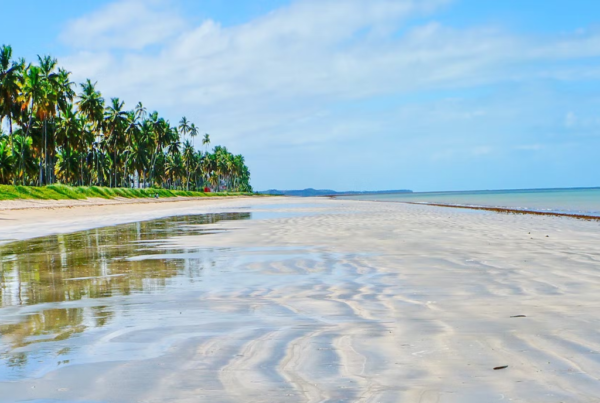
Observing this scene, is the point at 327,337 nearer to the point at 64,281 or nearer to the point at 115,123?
the point at 64,281

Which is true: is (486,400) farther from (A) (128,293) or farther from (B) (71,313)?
(A) (128,293)

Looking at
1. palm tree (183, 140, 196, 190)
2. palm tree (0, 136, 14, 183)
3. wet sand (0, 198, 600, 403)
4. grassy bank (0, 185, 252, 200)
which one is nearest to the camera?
wet sand (0, 198, 600, 403)

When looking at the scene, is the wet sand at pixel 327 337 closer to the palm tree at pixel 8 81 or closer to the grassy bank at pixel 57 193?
the grassy bank at pixel 57 193

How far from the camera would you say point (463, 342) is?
4.33 m

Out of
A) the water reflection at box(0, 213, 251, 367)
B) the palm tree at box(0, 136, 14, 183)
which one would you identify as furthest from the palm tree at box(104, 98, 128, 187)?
the water reflection at box(0, 213, 251, 367)

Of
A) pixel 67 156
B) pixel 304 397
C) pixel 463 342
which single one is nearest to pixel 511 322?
pixel 463 342

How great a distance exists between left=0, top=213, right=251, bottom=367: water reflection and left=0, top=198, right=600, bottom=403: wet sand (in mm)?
52

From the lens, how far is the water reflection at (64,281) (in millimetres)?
4879

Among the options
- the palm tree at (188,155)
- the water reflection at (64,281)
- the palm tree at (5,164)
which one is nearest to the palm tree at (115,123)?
the palm tree at (5,164)

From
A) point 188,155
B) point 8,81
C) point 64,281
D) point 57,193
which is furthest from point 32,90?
point 188,155

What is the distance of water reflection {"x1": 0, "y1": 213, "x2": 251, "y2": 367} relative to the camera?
16.0ft

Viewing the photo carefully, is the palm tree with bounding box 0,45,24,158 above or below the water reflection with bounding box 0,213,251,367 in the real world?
above

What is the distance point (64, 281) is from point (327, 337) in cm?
474

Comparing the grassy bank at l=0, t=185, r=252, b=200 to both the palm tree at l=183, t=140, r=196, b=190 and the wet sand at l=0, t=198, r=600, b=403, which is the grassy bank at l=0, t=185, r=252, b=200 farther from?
the palm tree at l=183, t=140, r=196, b=190
